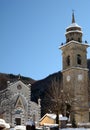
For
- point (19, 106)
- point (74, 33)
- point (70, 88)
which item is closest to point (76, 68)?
point (70, 88)

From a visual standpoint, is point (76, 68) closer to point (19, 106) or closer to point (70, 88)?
point (70, 88)

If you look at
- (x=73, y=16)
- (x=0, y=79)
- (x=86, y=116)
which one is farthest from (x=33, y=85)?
(x=86, y=116)

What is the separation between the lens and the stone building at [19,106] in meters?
60.7

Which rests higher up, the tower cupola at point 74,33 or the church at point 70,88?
the tower cupola at point 74,33

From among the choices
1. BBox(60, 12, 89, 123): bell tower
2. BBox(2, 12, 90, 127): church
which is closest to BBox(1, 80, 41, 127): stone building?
BBox(2, 12, 90, 127): church

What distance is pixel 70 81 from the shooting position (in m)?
66.9

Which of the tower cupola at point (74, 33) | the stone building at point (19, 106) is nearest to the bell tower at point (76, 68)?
the tower cupola at point (74, 33)

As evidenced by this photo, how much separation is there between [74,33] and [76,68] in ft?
24.4

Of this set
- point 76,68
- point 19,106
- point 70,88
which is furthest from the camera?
point 76,68

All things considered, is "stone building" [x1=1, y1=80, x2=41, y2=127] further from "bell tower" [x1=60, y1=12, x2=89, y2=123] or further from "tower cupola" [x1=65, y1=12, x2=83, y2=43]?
"tower cupola" [x1=65, y1=12, x2=83, y2=43]

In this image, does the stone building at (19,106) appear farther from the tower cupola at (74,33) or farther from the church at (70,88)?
the tower cupola at (74,33)

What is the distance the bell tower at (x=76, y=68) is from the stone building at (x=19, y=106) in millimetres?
7232

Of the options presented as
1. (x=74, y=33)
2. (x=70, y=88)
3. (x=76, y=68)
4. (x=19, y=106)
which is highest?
(x=74, y=33)

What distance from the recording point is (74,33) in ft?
Answer: 228
